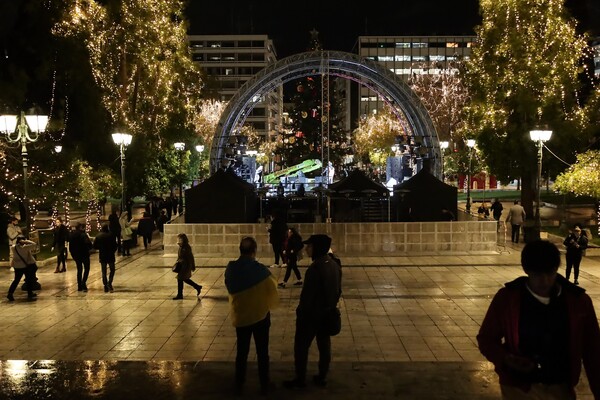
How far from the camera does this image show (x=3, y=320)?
1015 centimetres

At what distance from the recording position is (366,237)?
17.4 metres

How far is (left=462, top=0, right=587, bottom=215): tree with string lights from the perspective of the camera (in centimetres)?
2480

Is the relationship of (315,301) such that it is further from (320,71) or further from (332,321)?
(320,71)

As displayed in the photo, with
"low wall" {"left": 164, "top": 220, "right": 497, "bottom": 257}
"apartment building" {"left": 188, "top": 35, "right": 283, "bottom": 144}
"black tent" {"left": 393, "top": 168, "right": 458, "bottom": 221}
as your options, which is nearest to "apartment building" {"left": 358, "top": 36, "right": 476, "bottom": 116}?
"apartment building" {"left": 188, "top": 35, "right": 283, "bottom": 144}

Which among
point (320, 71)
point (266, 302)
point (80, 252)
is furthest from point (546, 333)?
point (320, 71)

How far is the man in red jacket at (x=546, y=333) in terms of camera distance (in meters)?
3.36

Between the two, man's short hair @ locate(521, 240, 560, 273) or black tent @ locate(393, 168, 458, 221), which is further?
black tent @ locate(393, 168, 458, 221)

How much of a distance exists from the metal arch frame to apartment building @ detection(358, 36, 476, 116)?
9670 centimetres

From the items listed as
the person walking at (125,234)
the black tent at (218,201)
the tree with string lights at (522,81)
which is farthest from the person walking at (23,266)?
the tree with string lights at (522,81)

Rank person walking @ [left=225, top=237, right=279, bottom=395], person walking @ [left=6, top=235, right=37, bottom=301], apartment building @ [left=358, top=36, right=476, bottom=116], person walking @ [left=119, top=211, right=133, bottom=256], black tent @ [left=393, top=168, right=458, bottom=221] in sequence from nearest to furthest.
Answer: person walking @ [left=225, top=237, right=279, bottom=395]
person walking @ [left=6, top=235, right=37, bottom=301]
person walking @ [left=119, top=211, right=133, bottom=256]
black tent @ [left=393, top=168, right=458, bottom=221]
apartment building @ [left=358, top=36, right=476, bottom=116]

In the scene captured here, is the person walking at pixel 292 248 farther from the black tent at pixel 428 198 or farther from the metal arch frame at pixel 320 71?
the metal arch frame at pixel 320 71

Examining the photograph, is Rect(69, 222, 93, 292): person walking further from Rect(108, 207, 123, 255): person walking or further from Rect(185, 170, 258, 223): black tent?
Rect(185, 170, 258, 223): black tent

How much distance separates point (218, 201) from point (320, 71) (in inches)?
397

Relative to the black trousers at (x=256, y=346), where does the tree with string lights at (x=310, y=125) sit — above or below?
above
